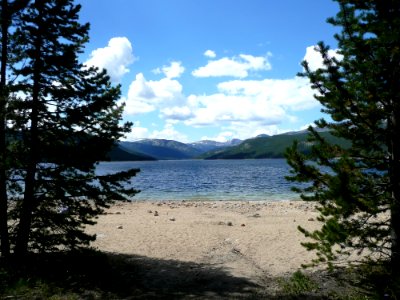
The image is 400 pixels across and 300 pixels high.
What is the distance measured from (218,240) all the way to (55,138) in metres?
11.9

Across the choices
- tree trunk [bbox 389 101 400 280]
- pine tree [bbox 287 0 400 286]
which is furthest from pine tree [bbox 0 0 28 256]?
tree trunk [bbox 389 101 400 280]

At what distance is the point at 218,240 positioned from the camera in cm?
2070

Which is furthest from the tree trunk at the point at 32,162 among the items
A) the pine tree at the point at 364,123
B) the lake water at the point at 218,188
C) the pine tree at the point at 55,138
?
the lake water at the point at 218,188

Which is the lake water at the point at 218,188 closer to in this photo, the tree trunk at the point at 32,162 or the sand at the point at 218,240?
the sand at the point at 218,240

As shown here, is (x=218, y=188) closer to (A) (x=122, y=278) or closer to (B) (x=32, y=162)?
(A) (x=122, y=278)

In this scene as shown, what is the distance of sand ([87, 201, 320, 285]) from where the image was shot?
1559cm

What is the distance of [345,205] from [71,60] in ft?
33.0

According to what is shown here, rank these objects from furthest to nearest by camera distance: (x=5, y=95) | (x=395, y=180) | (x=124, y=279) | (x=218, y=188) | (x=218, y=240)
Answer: (x=218, y=188), (x=218, y=240), (x=124, y=279), (x=5, y=95), (x=395, y=180)

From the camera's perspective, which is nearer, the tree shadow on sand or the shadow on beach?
the shadow on beach

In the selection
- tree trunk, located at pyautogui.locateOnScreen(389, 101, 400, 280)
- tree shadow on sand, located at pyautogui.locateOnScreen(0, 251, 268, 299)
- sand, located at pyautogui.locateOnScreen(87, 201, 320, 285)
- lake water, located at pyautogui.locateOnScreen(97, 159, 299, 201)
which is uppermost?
tree trunk, located at pyautogui.locateOnScreen(389, 101, 400, 280)

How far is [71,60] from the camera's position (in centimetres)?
1221

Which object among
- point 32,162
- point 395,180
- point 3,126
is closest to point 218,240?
point 32,162

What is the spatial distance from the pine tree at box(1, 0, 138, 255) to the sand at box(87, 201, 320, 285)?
3913 millimetres

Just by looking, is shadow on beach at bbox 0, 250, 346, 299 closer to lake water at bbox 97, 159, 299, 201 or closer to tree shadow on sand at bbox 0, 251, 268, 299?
tree shadow on sand at bbox 0, 251, 268, 299
